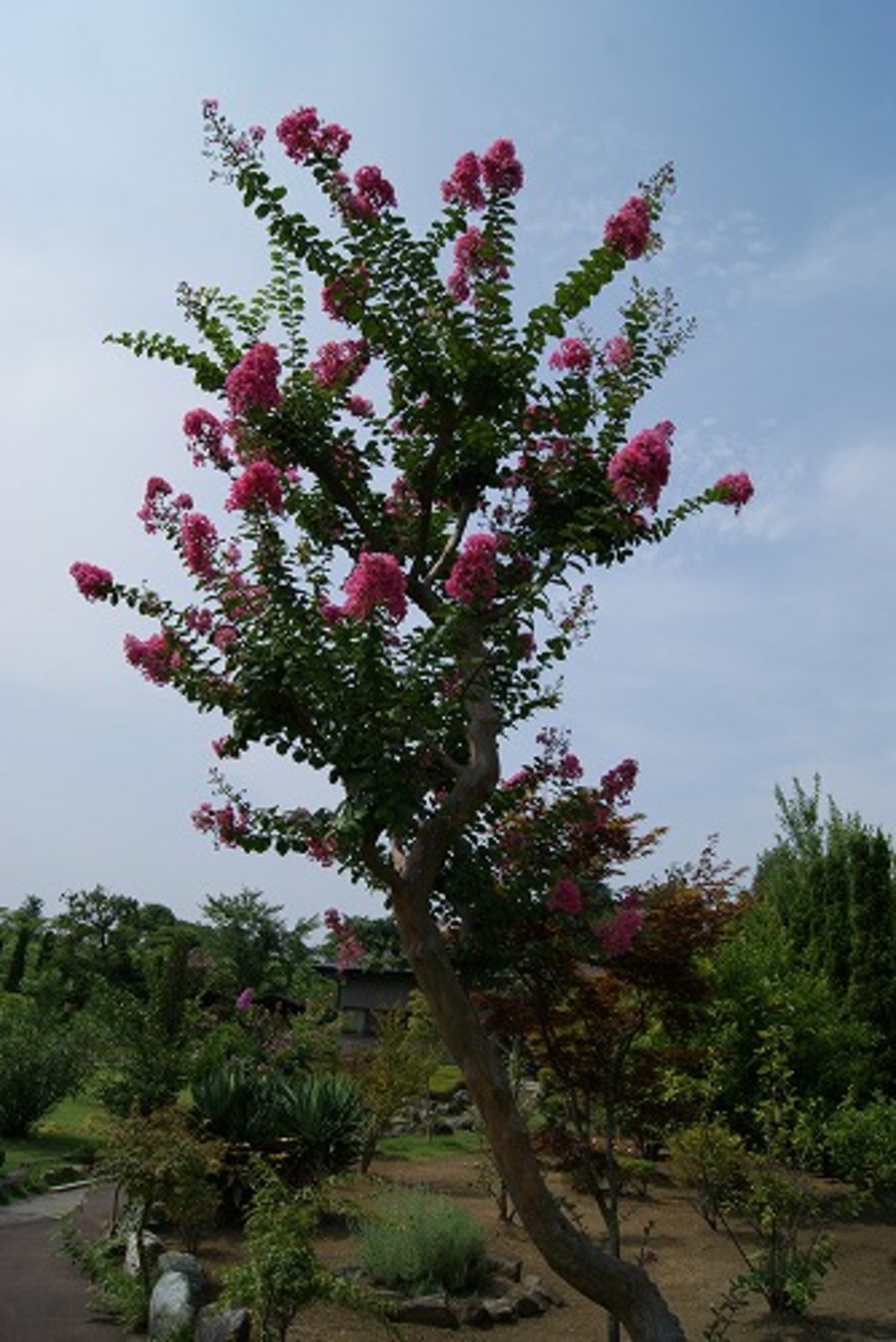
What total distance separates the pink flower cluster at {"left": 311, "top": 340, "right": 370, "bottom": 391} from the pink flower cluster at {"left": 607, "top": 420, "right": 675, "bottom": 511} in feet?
5.49

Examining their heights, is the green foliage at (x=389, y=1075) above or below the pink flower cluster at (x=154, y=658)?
below

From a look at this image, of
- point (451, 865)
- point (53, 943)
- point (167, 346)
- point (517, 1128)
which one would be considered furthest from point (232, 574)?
point (53, 943)

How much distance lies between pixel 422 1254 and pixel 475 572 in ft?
18.5

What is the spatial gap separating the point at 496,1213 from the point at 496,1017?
4.22 metres

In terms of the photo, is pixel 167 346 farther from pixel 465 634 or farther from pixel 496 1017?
pixel 496 1017

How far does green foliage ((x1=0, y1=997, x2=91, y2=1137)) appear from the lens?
15.5m

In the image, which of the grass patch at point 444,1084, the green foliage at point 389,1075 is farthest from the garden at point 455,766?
the grass patch at point 444,1084

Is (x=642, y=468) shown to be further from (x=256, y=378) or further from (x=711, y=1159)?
(x=711, y=1159)

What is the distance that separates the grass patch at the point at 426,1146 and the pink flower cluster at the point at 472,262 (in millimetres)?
12624

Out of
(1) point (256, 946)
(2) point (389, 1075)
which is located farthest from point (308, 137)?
(1) point (256, 946)

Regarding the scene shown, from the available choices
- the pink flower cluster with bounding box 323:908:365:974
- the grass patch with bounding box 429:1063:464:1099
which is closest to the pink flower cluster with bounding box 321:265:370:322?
the pink flower cluster with bounding box 323:908:365:974

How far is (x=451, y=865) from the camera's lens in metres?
6.33

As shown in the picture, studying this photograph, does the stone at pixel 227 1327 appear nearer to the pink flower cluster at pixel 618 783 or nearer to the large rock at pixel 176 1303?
the large rock at pixel 176 1303

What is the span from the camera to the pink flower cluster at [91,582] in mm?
6098
